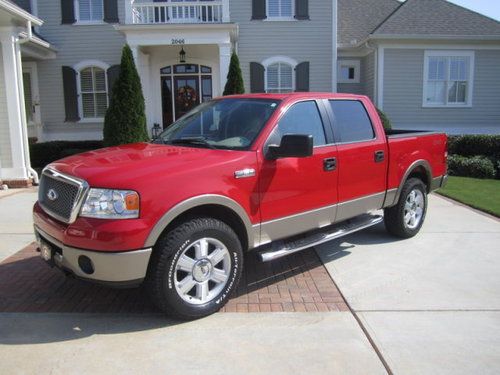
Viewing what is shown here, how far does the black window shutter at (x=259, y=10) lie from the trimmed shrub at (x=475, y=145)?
25.0 ft

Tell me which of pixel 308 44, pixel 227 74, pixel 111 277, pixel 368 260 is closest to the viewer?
pixel 111 277

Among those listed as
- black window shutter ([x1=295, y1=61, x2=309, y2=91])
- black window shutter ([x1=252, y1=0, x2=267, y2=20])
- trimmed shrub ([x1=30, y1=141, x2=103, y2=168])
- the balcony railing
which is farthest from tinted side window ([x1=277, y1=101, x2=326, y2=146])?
black window shutter ([x1=252, y1=0, x2=267, y2=20])

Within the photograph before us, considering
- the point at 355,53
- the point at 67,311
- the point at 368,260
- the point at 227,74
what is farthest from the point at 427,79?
the point at 67,311

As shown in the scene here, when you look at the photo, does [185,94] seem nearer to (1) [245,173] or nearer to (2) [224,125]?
(2) [224,125]

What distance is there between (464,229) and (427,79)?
11.9 m

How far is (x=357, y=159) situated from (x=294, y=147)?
142 centimetres

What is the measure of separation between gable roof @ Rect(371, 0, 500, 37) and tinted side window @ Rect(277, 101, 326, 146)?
12841 millimetres

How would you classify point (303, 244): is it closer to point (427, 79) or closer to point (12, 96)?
point (12, 96)

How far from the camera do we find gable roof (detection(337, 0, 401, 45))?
18697 mm

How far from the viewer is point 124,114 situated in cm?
1295

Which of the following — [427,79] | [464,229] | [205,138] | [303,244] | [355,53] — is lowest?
[464,229]

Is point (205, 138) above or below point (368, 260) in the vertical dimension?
above

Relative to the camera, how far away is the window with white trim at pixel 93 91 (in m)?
16.6

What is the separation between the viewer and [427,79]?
17.2m
